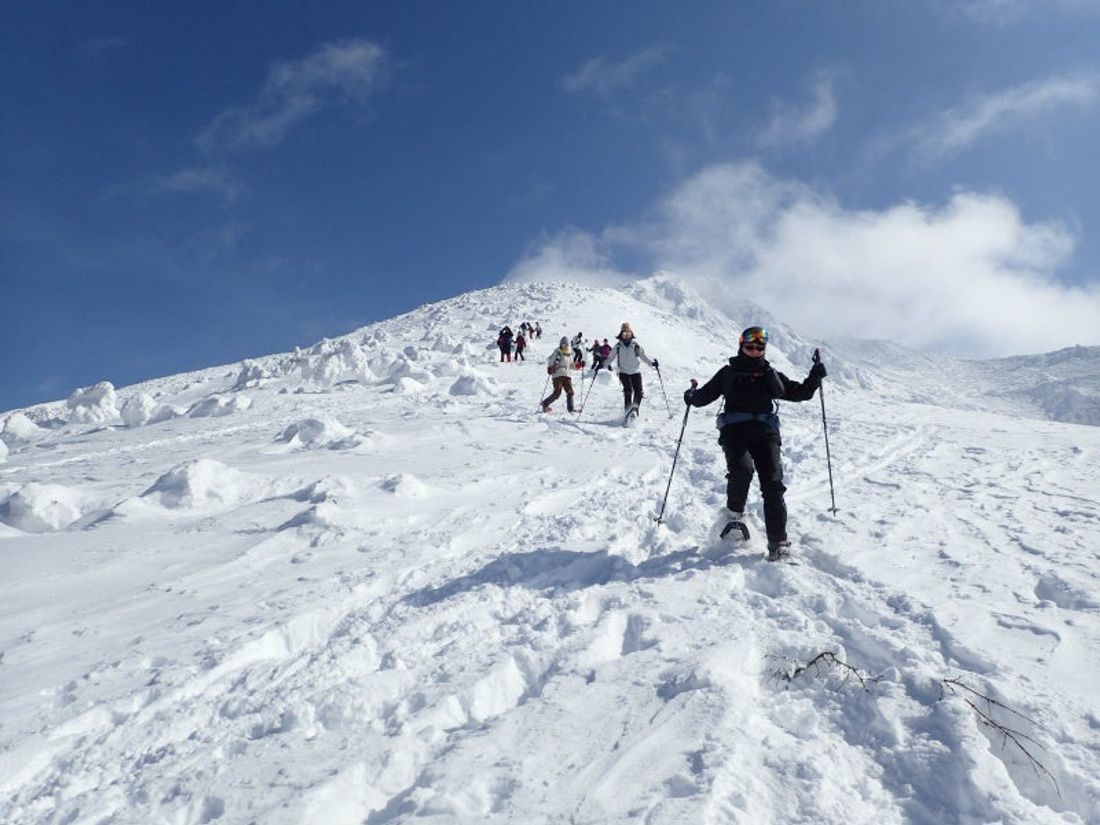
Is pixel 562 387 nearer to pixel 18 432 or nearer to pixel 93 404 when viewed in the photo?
pixel 93 404

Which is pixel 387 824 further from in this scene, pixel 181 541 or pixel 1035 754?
pixel 181 541

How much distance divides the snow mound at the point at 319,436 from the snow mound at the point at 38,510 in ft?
13.7

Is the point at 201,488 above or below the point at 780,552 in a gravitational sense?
above

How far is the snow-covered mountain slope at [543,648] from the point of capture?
112 inches

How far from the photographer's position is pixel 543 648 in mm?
4141

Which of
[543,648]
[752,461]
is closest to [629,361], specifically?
[752,461]

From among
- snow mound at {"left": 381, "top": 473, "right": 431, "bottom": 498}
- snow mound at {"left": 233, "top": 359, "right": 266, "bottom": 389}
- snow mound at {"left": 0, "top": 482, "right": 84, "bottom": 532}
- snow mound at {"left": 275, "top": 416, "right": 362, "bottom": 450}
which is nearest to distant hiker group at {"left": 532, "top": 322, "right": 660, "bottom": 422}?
snow mound at {"left": 275, "top": 416, "right": 362, "bottom": 450}

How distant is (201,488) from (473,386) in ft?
39.6

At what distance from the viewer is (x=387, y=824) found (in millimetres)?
2693

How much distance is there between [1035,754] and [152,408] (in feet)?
68.5

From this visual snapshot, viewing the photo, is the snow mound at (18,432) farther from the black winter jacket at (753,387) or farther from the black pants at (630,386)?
the black winter jacket at (753,387)

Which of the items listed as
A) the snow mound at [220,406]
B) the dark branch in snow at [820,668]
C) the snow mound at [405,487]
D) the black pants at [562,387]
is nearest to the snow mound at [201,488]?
the snow mound at [405,487]

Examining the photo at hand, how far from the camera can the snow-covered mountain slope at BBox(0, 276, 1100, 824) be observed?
2846 millimetres

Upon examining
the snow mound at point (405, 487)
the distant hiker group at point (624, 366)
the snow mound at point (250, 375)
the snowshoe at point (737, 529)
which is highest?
the snow mound at point (250, 375)
